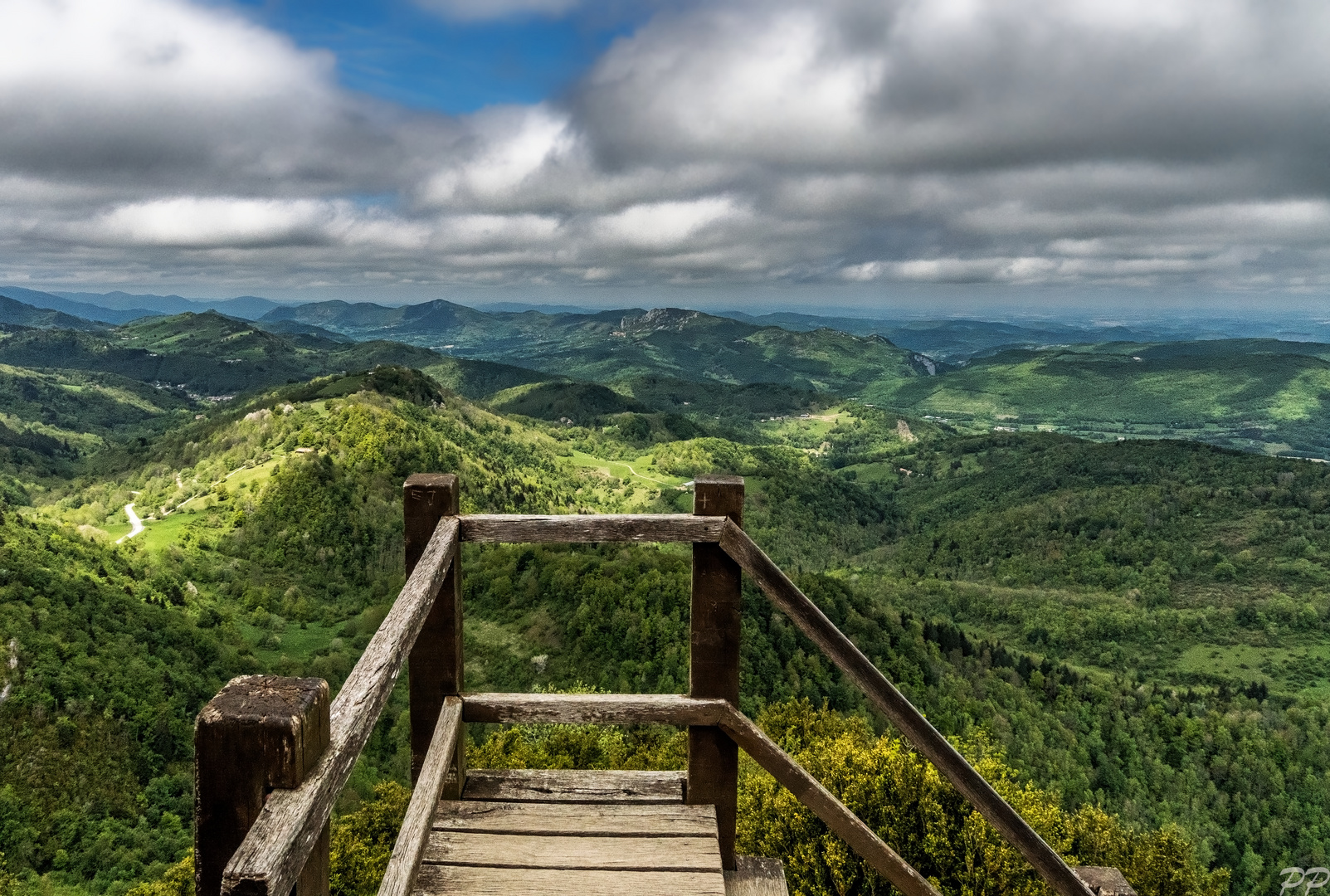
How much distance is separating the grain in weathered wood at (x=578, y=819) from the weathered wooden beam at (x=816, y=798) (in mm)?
680

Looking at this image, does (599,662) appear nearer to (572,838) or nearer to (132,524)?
(572,838)

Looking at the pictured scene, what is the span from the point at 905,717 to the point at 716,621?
1483 mm

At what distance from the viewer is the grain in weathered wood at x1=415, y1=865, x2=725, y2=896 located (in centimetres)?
473

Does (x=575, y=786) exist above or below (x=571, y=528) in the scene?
below

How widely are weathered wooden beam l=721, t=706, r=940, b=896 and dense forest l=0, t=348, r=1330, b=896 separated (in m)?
13.8

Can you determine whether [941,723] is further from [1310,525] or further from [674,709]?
[1310,525]

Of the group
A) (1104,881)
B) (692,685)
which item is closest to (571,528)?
(692,685)

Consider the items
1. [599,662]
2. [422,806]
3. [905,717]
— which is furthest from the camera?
[599,662]

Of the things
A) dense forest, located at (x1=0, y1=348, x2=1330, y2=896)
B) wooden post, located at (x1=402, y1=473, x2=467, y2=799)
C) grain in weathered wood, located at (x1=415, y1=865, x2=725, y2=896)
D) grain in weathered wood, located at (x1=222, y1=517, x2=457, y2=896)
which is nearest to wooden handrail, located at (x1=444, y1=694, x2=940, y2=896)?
wooden post, located at (x1=402, y1=473, x2=467, y2=799)

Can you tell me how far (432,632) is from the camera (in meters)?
5.53

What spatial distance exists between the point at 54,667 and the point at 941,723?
89.6 meters

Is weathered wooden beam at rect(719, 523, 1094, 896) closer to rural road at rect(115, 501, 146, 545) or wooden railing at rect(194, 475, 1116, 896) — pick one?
wooden railing at rect(194, 475, 1116, 896)

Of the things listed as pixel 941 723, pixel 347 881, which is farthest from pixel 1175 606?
pixel 347 881

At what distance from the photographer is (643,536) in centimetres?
571
